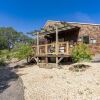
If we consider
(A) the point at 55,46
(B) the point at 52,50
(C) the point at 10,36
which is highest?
(C) the point at 10,36

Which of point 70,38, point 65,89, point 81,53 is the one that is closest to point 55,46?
point 81,53

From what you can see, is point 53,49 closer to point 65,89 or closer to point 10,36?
point 65,89

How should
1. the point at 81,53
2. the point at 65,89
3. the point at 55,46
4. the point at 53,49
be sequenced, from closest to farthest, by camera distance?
the point at 65,89
the point at 81,53
the point at 55,46
the point at 53,49

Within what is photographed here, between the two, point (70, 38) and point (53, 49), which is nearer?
point (53, 49)

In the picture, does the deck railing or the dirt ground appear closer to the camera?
the dirt ground

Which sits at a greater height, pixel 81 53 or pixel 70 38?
pixel 70 38

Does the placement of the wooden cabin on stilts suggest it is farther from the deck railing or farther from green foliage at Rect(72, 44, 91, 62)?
green foliage at Rect(72, 44, 91, 62)

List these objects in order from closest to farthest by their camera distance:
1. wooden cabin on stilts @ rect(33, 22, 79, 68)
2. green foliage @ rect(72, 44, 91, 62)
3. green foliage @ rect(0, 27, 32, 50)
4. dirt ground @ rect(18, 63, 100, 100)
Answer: dirt ground @ rect(18, 63, 100, 100)
green foliage @ rect(72, 44, 91, 62)
wooden cabin on stilts @ rect(33, 22, 79, 68)
green foliage @ rect(0, 27, 32, 50)

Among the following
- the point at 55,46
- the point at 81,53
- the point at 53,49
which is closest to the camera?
the point at 81,53

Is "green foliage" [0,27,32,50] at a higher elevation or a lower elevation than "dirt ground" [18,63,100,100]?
higher

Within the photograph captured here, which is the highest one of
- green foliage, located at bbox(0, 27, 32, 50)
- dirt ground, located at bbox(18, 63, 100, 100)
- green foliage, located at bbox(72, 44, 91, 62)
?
green foliage, located at bbox(0, 27, 32, 50)

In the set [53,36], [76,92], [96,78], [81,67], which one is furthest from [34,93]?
[53,36]

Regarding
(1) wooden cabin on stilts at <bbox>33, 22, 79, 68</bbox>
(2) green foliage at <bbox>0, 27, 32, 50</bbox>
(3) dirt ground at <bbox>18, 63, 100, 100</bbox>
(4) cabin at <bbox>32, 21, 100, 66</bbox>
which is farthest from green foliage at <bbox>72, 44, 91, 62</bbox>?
(2) green foliage at <bbox>0, 27, 32, 50</bbox>

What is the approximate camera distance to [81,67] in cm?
1761
